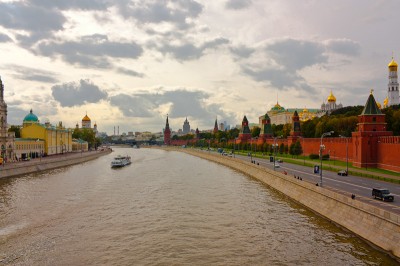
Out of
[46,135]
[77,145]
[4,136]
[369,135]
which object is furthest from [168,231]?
[77,145]

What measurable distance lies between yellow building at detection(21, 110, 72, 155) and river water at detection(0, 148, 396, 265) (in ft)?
184

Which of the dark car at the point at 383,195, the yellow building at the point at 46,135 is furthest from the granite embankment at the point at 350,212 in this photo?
the yellow building at the point at 46,135

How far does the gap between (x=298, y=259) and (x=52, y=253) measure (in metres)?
14.3

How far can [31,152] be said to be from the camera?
8825 cm

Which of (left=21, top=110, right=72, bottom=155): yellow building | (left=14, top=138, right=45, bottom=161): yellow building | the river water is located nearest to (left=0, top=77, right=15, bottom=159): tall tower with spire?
(left=14, top=138, right=45, bottom=161): yellow building

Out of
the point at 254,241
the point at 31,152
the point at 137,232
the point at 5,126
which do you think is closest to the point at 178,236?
the point at 137,232

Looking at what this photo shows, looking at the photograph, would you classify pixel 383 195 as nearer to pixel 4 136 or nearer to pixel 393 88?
pixel 4 136

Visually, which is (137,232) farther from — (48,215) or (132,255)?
(48,215)

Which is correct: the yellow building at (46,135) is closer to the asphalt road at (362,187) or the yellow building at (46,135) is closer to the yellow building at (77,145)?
the yellow building at (77,145)

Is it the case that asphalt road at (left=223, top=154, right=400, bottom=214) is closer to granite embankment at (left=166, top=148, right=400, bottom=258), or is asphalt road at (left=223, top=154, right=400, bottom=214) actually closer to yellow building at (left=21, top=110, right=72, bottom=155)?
granite embankment at (left=166, top=148, right=400, bottom=258)

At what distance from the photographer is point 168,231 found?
2747cm

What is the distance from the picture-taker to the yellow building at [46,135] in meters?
98.2

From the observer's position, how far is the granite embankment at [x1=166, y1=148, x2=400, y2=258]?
2156 centimetres

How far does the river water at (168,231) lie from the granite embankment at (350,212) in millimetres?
672
